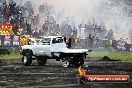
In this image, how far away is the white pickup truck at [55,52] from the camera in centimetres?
2831

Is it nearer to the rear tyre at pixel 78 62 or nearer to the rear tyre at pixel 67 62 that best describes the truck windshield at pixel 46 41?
the rear tyre at pixel 67 62

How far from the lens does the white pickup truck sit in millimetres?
28312

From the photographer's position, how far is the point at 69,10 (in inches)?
4050

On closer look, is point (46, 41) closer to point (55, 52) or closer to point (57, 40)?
point (57, 40)

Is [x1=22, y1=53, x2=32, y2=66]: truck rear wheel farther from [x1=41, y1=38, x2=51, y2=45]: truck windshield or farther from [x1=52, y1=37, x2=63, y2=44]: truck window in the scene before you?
[x1=52, y1=37, x2=63, y2=44]: truck window

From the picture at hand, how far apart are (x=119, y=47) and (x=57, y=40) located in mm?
56381

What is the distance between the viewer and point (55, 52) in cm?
2866

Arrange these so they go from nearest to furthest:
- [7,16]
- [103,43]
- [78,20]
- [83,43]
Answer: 1. [7,16]
2. [83,43]
3. [103,43]
4. [78,20]

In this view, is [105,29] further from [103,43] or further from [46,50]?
[46,50]

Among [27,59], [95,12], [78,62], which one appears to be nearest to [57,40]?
[78,62]

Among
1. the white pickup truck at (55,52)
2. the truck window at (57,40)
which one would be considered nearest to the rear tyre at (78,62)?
the white pickup truck at (55,52)

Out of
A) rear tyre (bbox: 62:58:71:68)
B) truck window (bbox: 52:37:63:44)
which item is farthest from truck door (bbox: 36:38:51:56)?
rear tyre (bbox: 62:58:71:68)

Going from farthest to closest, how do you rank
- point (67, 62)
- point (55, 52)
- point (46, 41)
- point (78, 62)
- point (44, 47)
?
point (46, 41) < point (44, 47) < point (78, 62) < point (55, 52) < point (67, 62)

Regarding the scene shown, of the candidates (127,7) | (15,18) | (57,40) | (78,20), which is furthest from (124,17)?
(57,40)
